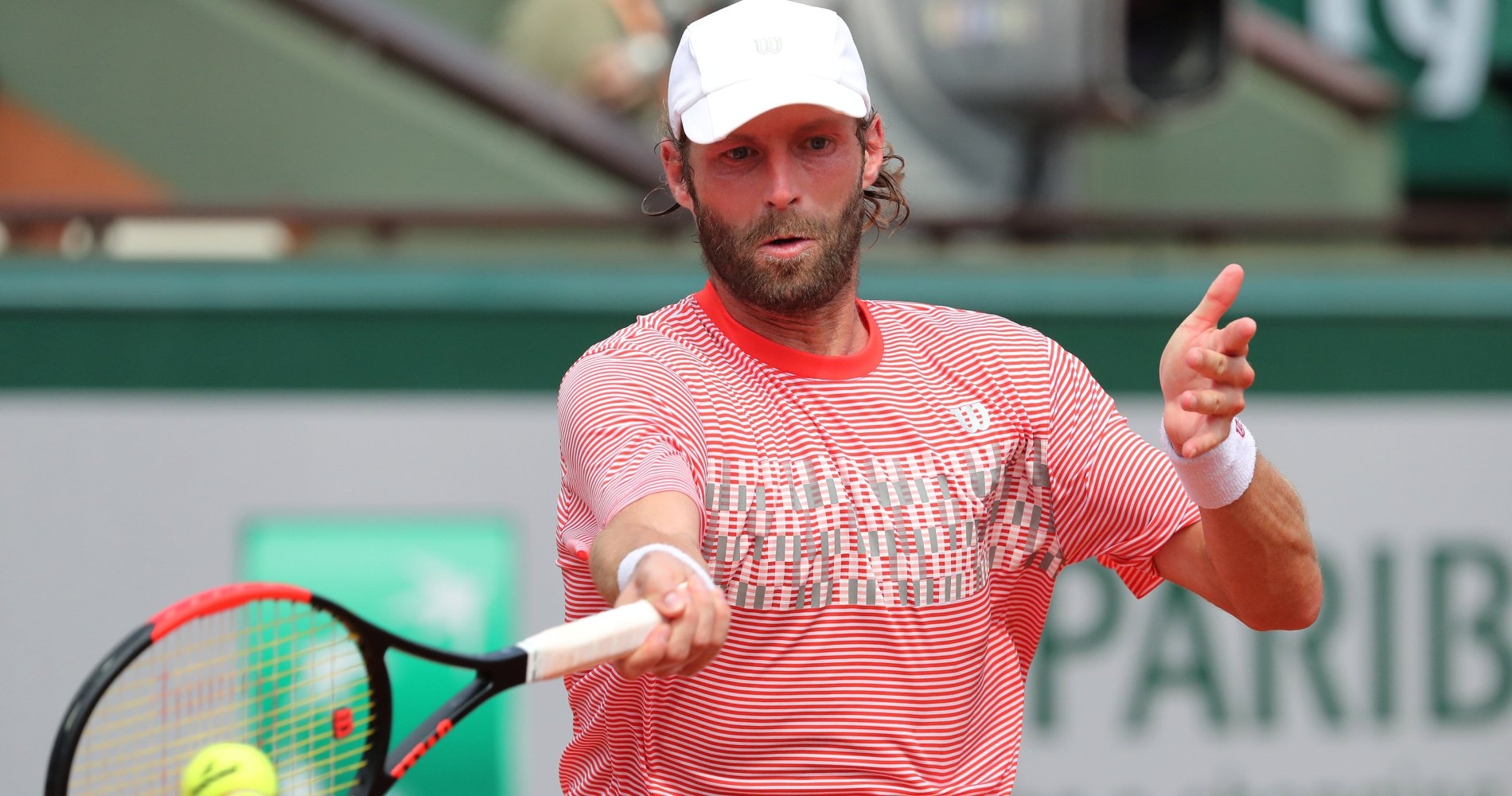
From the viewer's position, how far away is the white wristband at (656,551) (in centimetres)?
186

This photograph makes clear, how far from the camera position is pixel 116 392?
4.65 m

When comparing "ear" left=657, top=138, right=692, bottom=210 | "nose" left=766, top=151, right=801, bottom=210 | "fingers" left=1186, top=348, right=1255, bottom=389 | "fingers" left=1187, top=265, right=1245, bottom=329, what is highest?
"ear" left=657, top=138, right=692, bottom=210

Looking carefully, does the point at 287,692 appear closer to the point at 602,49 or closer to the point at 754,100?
the point at 754,100

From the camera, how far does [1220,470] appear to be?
220 centimetres

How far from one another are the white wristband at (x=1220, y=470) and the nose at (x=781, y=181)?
0.53 m

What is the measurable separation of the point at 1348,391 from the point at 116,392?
3.28 m

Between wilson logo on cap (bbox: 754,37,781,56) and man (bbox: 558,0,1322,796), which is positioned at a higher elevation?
wilson logo on cap (bbox: 754,37,781,56)

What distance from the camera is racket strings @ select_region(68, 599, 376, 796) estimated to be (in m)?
2.17

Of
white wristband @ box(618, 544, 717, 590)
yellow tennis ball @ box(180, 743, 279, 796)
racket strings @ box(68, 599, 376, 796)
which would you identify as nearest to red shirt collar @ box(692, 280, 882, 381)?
white wristband @ box(618, 544, 717, 590)

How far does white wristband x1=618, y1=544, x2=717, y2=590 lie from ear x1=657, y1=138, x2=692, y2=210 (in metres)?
0.65

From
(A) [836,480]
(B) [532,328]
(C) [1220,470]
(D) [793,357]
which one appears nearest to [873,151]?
(D) [793,357]

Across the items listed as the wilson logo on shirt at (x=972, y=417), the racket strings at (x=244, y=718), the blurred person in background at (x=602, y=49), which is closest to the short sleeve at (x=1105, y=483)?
the wilson logo on shirt at (x=972, y=417)

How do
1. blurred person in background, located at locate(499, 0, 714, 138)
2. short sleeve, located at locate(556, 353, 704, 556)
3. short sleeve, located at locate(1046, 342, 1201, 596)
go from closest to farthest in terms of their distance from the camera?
1. short sleeve, located at locate(556, 353, 704, 556)
2. short sleeve, located at locate(1046, 342, 1201, 596)
3. blurred person in background, located at locate(499, 0, 714, 138)

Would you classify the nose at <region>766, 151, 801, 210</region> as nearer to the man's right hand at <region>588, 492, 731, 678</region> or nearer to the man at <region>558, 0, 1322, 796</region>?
the man at <region>558, 0, 1322, 796</region>
